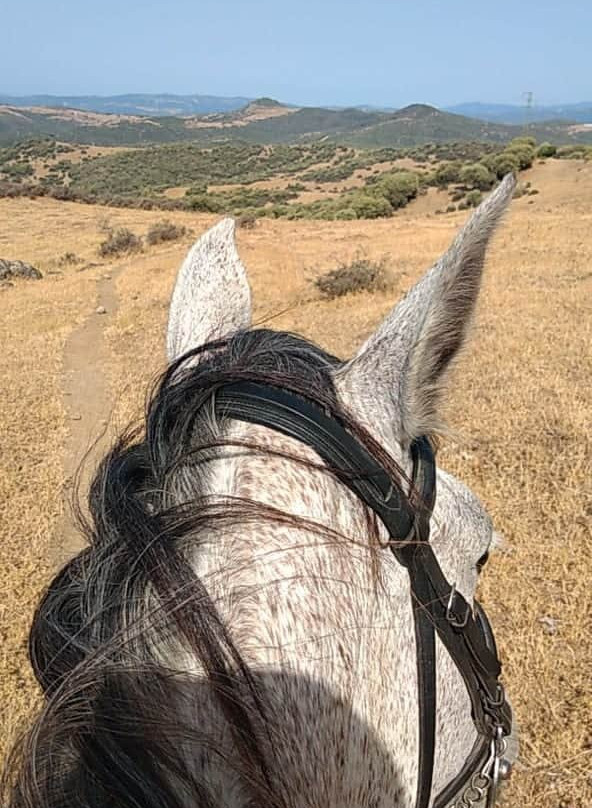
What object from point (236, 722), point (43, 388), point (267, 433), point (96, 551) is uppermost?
point (267, 433)

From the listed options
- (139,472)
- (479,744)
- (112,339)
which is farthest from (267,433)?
(112,339)

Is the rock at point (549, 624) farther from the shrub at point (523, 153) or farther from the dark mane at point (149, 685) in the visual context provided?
the shrub at point (523, 153)

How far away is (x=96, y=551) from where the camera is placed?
949 millimetres

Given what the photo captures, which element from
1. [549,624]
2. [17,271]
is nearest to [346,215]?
[17,271]

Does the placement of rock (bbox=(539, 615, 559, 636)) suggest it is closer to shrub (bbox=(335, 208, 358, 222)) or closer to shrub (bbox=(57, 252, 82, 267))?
shrub (bbox=(57, 252, 82, 267))

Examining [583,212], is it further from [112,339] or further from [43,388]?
[43,388]

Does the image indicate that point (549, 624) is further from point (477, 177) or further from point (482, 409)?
point (477, 177)

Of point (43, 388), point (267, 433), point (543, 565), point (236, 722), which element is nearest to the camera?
point (236, 722)

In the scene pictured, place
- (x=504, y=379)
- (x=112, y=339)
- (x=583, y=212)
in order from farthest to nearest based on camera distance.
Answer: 1. (x=583, y=212)
2. (x=112, y=339)
3. (x=504, y=379)

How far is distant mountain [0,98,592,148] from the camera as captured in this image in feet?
364

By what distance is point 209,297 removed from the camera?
1410 millimetres

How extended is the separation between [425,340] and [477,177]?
32617mm

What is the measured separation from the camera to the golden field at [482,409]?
353cm

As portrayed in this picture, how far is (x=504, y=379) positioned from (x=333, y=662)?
6754mm
